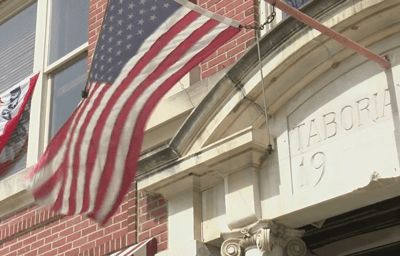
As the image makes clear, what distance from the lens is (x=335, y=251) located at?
862 cm

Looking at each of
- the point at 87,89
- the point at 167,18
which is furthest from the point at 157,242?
the point at 167,18

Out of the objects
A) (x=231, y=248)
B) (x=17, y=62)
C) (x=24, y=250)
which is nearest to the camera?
(x=231, y=248)

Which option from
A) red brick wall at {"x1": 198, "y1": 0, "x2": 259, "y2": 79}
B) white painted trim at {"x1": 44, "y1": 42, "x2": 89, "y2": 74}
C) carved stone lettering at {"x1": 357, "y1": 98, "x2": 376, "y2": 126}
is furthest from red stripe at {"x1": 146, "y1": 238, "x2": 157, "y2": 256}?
white painted trim at {"x1": 44, "y1": 42, "x2": 89, "y2": 74}

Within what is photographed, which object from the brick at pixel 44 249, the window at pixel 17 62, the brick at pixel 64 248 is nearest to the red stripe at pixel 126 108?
the brick at pixel 64 248

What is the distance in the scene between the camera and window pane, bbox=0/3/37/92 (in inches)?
449

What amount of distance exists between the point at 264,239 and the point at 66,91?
4.11 metres

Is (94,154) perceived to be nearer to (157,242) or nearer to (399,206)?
(157,242)

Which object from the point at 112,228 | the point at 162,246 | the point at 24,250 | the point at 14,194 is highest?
the point at 14,194

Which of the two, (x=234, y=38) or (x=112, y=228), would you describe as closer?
(x=234, y=38)

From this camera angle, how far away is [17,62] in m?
11.6

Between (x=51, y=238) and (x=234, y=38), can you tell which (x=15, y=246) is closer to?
(x=51, y=238)

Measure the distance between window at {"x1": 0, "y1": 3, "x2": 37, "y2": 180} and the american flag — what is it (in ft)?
9.47

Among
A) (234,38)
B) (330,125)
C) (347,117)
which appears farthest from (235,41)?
(347,117)

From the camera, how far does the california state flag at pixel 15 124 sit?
1082 centimetres
